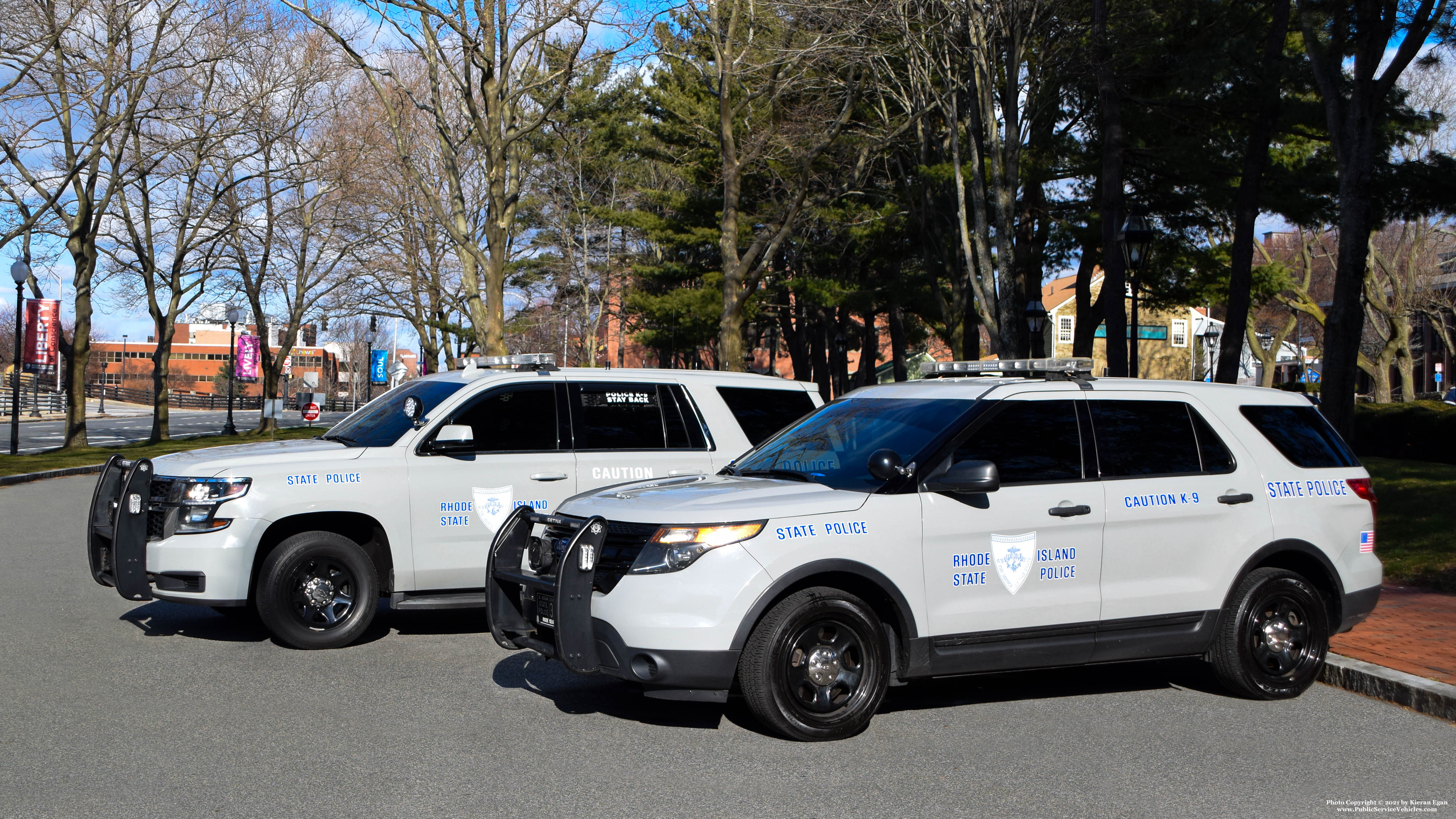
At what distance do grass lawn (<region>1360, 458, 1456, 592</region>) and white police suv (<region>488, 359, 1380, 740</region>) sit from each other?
13.5 ft

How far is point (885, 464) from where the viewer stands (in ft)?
19.5

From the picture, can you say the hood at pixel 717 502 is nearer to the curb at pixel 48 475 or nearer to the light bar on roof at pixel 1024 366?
the light bar on roof at pixel 1024 366

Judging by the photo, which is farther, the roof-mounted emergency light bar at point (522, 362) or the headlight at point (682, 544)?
the roof-mounted emergency light bar at point (522, 362)

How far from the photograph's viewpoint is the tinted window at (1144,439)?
21.9 feet

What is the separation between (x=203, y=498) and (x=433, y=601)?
1.65m

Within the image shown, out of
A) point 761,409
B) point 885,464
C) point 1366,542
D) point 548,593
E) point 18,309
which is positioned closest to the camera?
point 885,464

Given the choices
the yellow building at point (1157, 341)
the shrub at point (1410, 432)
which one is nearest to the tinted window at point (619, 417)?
the shrub at point (1410, 432)

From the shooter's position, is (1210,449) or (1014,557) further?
(1210,449)

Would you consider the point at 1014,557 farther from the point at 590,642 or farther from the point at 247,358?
the point at 247,358

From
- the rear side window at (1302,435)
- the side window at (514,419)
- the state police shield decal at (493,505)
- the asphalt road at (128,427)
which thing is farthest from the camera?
the asphalt road at (128,427)

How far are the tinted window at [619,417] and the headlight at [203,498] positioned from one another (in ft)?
7.88

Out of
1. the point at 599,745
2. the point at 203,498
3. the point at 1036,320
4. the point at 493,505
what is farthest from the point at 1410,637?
the point at 1036,320

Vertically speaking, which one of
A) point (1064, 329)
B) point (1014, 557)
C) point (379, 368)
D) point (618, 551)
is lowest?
point (1014, 557)

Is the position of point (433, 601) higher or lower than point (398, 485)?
lower
